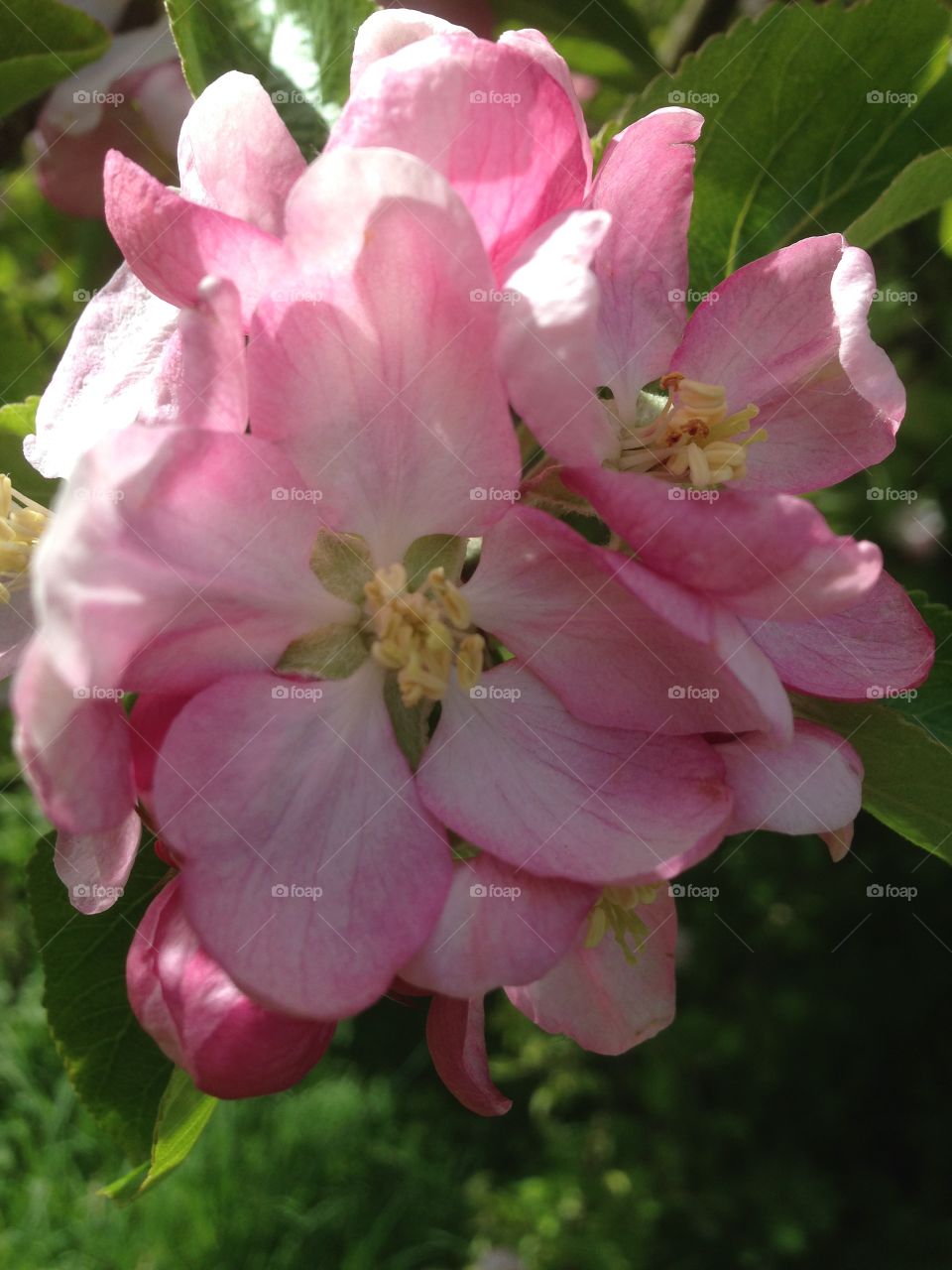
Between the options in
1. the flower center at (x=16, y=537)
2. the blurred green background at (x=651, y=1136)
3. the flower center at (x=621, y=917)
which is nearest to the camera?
the flower center at (x=621, y=917)

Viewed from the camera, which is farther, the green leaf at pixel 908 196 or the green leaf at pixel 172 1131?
the green leaf at pixel 908 196

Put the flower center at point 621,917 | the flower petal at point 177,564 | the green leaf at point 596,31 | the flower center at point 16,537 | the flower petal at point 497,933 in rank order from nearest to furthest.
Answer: the flower petal at point 177,564 < the flower petal at point 497,933 < the flower center at point 621,917 < the flower center at point 16,537 < the green leaf at point 596,31

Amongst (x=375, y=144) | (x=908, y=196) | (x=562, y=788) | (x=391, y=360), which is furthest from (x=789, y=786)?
(x=908, y=196)

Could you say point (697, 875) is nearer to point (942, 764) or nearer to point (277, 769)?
point (942, 764)

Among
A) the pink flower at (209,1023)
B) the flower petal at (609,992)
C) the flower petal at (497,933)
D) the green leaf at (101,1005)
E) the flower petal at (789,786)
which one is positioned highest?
the flower petal at (789,786)

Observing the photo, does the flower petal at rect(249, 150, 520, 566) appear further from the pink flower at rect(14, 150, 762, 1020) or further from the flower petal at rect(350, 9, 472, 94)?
the flower petal at rect(350, 9, 472, 94)

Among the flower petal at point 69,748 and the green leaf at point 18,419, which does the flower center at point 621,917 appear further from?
the green leaf at point 18,419

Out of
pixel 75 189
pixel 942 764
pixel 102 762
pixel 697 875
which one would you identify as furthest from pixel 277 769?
pixel 697 875

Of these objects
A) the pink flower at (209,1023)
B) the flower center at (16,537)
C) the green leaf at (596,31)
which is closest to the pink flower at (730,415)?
the pink flower at (209,1023)
